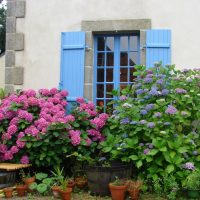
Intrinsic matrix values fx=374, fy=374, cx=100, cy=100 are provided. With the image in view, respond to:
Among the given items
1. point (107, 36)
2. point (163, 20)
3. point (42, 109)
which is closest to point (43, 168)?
point (42, 109)

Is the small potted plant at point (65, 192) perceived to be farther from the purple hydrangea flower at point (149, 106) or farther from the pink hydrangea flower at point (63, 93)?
the pink hydrangea flower at point (63, 93)

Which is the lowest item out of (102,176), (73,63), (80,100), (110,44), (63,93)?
(102,176)

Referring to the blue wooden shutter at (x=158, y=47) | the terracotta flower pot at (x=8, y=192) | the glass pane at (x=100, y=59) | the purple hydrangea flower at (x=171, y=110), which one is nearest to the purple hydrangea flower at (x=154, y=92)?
the purple hydrangea flower at (x=171, y=110)

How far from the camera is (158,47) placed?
6613 millimetres

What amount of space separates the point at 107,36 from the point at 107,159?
2544mm

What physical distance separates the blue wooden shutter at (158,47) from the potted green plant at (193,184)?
7.47ft

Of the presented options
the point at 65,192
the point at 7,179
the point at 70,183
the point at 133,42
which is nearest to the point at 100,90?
the point at 133,42

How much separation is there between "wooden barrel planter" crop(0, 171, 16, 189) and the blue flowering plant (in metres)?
1.57

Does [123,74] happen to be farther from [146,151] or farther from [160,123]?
[146,151]

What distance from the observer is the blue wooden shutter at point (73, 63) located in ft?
22.6

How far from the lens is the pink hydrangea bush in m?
5.95

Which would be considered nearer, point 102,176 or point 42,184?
point 102,176

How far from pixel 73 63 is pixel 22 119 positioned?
152 cm

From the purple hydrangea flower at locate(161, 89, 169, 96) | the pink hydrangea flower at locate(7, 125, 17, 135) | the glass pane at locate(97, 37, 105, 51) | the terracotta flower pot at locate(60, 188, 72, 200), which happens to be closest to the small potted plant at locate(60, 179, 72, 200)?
the terracotta flower pot at locate(60, 188, 72, 200)
